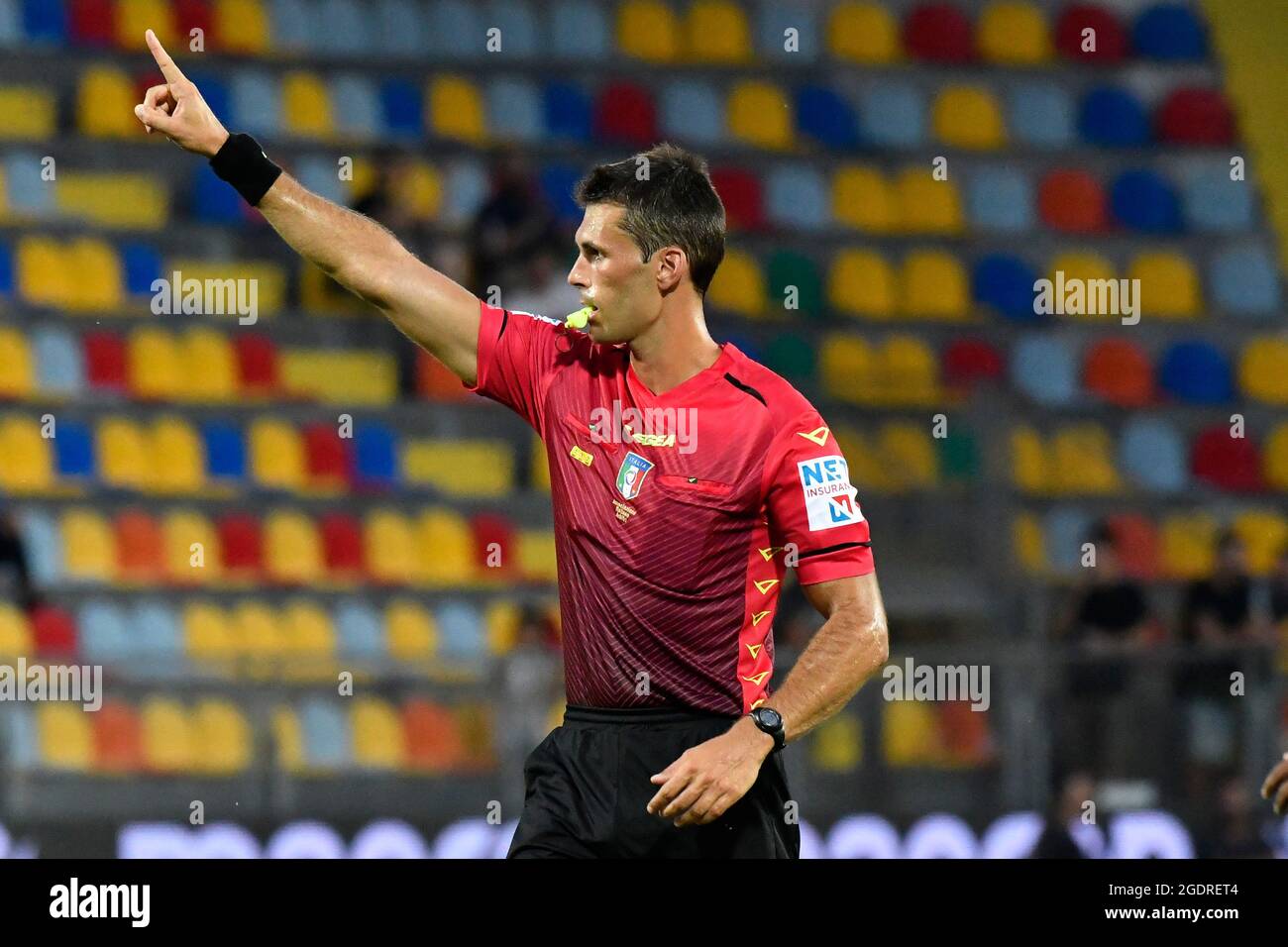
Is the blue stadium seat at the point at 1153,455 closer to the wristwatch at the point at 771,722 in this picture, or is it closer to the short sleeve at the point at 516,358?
the short sleeve at the point at 516,358

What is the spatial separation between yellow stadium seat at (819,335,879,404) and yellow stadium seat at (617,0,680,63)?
1842 millimetres

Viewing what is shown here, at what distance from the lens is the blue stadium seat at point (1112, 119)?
1078cm

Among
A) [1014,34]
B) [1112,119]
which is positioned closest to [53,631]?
[1014,34]

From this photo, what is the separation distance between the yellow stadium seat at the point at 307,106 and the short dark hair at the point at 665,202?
21.3 feet

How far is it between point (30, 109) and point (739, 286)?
11.8 ft

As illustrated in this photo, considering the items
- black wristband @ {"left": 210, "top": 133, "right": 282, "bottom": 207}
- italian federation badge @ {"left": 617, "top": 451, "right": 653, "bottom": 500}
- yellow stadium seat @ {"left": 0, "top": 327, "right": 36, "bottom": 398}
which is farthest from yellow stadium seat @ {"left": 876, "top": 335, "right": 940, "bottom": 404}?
black wristband @ {"left": 210, "top": 133, "right": 282, "bottom": 207}

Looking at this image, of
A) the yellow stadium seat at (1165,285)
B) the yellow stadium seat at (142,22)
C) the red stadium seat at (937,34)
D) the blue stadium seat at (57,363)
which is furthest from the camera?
the red stadium seat at (937,34)

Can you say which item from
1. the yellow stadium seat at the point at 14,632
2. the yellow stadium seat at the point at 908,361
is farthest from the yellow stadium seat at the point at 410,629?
the yellow stadium seat at the point at 908,361

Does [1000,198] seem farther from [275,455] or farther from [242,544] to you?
[242,544]

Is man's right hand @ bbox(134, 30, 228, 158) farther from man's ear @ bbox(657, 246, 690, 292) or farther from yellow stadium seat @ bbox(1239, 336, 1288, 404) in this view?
yellow stadium seat @ bbox(1239, 336, 1288, 404)

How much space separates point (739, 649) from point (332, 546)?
18.2ft

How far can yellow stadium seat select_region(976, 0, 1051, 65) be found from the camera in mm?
10891

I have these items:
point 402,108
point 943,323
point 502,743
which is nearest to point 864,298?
point 943,323

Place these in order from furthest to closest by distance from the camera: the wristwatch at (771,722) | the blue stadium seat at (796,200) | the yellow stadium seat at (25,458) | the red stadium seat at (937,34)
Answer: the red stadium seat at (937,34), the blue stadium seat at (796,200), the yellow stadium seat at (25,458), the wristwatch at (771,722)
